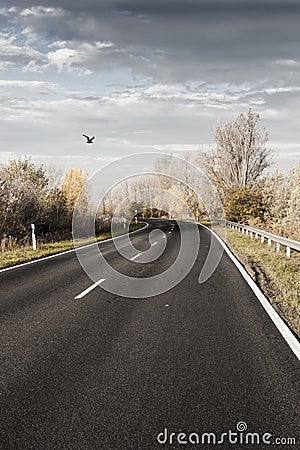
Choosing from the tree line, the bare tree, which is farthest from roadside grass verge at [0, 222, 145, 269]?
the bare tree

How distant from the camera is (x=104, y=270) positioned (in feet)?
46.1

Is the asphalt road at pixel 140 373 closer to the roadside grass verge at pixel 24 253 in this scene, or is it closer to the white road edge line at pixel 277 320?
the white road edge line at pixel 277 320

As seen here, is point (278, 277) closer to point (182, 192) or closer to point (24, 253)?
point (24, 253)

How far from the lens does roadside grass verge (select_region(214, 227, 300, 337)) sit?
8.47 m

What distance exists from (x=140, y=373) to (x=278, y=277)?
7607mm

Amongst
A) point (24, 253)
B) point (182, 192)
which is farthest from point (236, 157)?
point (24, 253)

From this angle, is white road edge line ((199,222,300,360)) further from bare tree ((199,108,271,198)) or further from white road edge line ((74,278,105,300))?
bare tree ((199,108,271,198))

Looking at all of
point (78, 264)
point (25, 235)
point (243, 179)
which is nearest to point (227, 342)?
point (78, 264)

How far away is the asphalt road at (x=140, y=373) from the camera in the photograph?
400cm

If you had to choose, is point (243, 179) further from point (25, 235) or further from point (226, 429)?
point (226, 429)

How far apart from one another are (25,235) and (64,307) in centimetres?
1824

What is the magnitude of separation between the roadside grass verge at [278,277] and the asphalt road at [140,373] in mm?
464

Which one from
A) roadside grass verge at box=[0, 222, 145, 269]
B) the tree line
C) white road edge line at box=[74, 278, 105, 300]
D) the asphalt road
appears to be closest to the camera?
the asphalt road

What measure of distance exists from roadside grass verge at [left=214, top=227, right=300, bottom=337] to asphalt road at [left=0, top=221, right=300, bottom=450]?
46 cm
